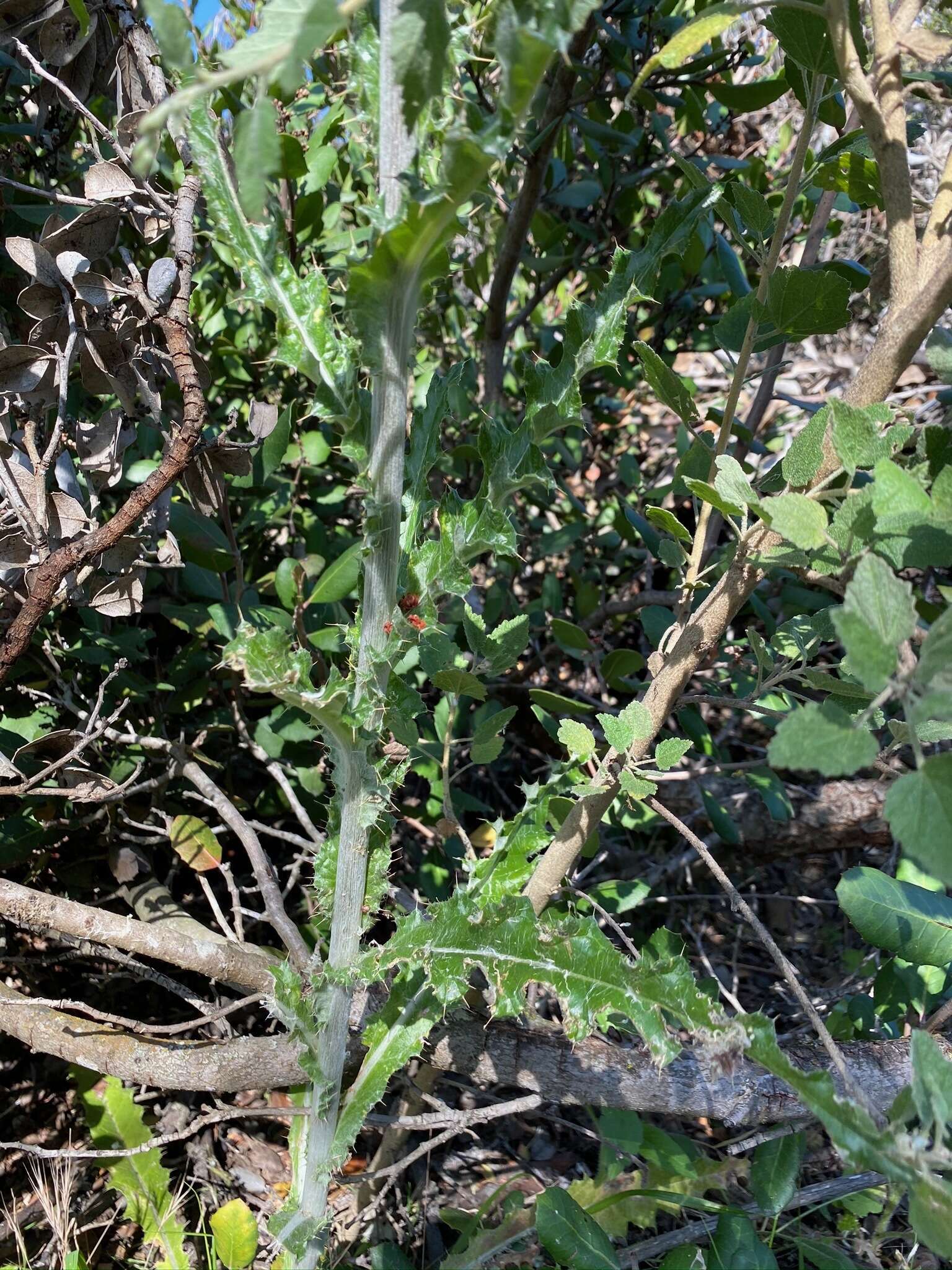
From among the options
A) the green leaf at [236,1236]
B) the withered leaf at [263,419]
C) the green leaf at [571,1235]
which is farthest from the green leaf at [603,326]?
the green leaf at [236,1236]

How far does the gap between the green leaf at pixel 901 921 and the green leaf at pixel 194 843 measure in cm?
100

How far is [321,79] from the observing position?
5.76 feet

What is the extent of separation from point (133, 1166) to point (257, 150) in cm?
156

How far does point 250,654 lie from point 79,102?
3.04 ft

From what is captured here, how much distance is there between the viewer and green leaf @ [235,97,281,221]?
0.52 m

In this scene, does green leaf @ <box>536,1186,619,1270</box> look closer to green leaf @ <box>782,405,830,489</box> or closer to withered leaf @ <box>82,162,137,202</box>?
green leaf @ <box>782,405,830,489</box>

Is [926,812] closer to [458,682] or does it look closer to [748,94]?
[458,682]

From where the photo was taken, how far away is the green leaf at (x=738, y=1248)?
1.03m

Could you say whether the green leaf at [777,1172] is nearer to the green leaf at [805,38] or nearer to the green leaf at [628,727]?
the green leaf at [628,727]

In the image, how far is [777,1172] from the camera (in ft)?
3.79

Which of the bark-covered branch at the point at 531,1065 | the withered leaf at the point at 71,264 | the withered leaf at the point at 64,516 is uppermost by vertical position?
the withered leaf at the point at 71,264

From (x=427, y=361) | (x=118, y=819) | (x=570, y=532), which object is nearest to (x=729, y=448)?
(x=570, y=532)

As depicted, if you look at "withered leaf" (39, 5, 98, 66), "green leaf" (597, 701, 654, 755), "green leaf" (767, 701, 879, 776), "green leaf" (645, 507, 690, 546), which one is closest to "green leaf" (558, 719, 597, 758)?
"green leaf" (597, 701, 654, 755)

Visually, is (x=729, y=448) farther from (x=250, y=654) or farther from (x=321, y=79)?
(x=250, y=654)
